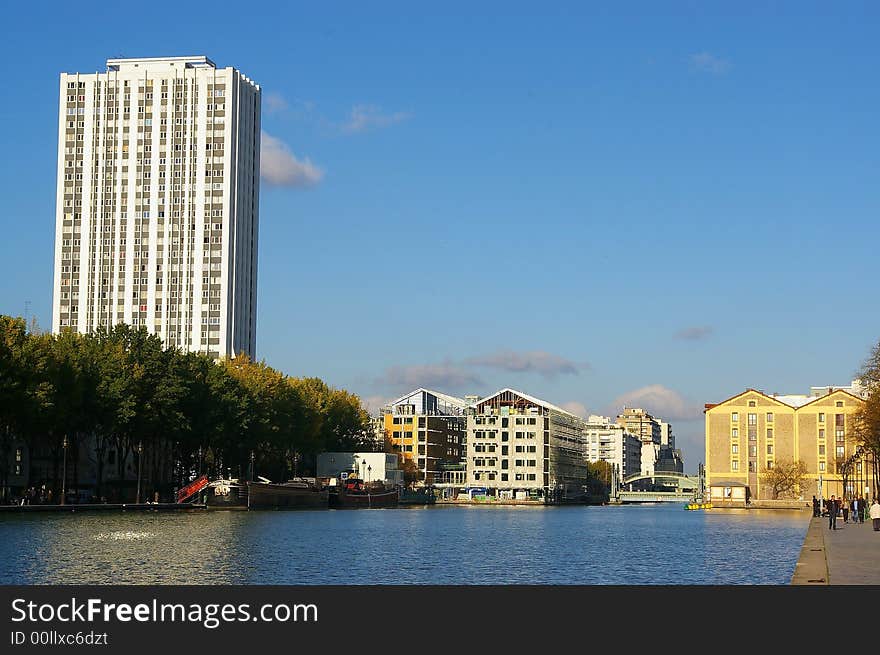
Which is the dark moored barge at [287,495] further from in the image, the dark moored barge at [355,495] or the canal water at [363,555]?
the canal water at [363,555]

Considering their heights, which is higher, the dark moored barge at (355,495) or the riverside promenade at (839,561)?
the riverside promenade at (839,561)

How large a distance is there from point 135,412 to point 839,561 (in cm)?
9108

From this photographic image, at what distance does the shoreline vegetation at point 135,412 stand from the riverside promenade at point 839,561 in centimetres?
6901

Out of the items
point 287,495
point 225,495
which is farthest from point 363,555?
point 287,495

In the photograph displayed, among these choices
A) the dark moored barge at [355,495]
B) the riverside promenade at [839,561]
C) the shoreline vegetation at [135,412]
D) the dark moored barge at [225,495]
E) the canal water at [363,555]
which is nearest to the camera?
the riverside promenade at [839,561]

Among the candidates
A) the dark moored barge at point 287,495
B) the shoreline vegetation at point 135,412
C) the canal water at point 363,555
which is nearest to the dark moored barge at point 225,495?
the dark moored barge at point 287,495

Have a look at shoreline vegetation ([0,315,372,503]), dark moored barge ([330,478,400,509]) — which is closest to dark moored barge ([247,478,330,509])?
dark moored barge ([330,478,400,509])

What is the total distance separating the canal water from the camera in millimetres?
52594

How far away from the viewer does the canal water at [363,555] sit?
52.6 metres

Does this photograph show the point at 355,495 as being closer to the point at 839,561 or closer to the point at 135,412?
the point at 135,412

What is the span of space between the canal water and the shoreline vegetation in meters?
13.2

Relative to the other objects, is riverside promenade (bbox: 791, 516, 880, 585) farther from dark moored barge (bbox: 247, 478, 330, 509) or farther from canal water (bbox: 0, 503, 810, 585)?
dark moored barge (bbox: 247, 478, 330, 509)
